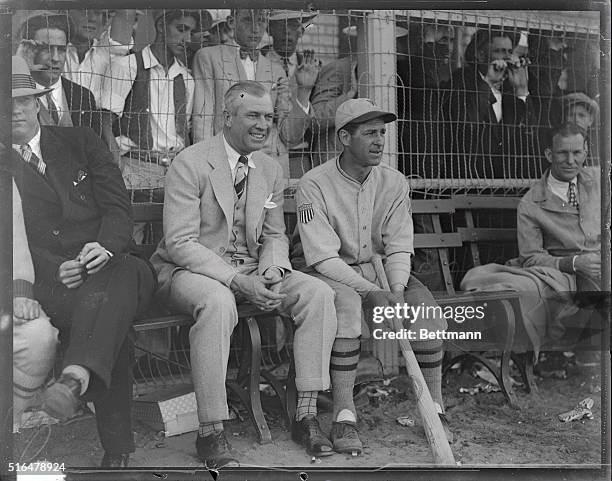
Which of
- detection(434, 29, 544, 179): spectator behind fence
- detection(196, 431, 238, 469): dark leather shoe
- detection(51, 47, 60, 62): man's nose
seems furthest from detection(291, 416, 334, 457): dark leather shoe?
detection(51, 47, 60, 62): man's nose

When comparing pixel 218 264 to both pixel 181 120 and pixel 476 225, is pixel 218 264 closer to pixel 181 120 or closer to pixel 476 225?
pixel 181 120

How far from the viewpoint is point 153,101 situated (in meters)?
4.08

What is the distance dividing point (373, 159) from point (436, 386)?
1.08 meters

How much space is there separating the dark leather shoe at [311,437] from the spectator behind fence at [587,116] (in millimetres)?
1721

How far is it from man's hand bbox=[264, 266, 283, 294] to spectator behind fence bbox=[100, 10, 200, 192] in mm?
615

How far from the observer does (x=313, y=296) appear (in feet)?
13.1

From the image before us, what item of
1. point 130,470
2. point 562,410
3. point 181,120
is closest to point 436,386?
point 562,410

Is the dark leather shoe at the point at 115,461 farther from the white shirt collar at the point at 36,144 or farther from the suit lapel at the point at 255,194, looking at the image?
the white shirt collar at the point at 36,144

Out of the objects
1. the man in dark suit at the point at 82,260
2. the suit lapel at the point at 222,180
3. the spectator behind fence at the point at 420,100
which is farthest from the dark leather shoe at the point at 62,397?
the spectator behind fence at the point at 420,100

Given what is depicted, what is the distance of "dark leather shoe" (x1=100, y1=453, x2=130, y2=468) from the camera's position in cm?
384

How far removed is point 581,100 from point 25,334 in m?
2.66

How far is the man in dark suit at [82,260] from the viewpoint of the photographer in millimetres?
3783

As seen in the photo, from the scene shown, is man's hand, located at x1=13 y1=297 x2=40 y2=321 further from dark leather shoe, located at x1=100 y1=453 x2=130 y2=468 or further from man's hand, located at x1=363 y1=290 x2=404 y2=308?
man's hand, located at x1=363 y1=290 x2=404 y2=308

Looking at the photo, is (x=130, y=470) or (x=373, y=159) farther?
(x=373, y=159)
